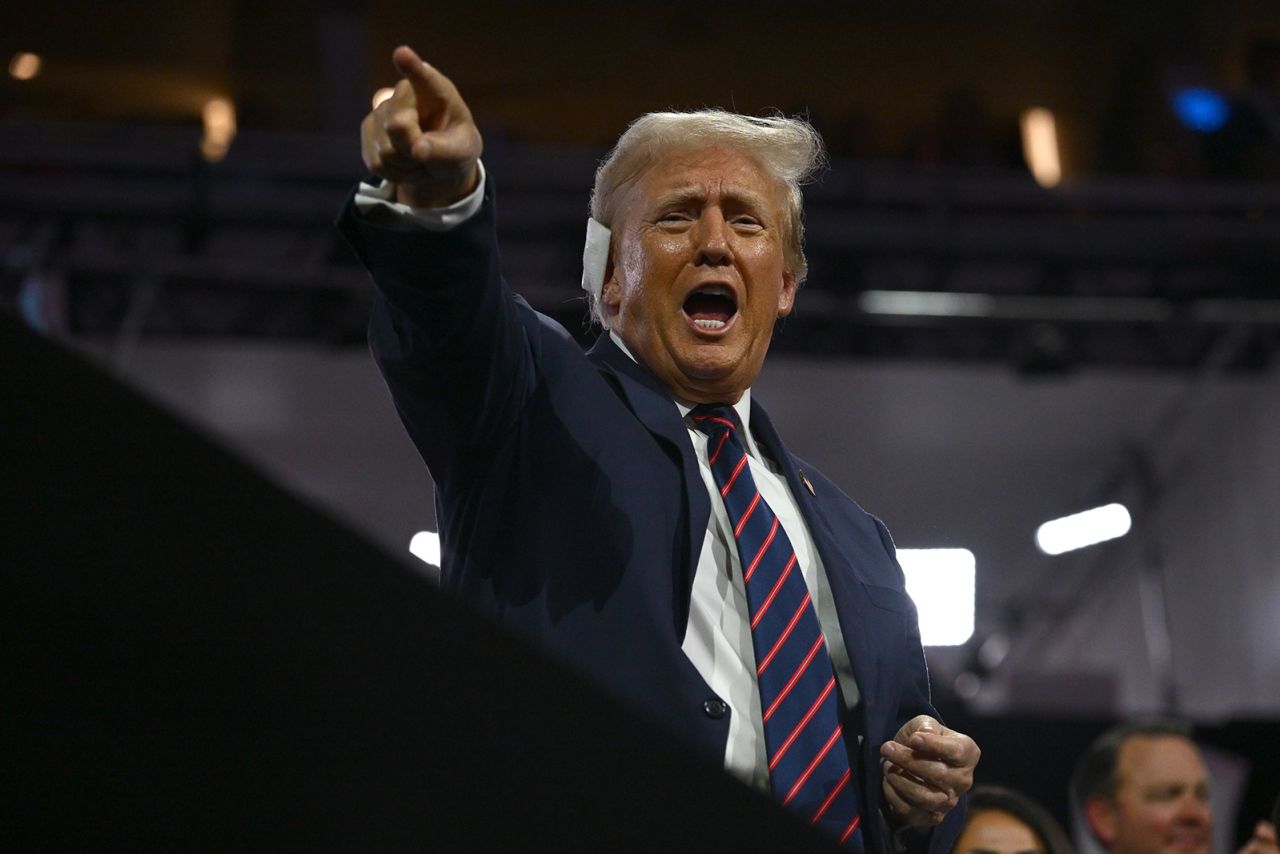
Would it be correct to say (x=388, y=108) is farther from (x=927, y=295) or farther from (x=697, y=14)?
(x=697, y=14)

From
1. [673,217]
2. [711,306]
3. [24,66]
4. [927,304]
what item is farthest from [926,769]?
[24,66]

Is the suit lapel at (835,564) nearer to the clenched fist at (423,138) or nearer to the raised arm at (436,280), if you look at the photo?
the raised arm at (436,280)

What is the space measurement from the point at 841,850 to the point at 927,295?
281 inches

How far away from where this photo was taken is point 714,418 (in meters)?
1.63

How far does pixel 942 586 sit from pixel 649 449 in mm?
8040

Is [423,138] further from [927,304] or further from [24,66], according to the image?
[24,66]

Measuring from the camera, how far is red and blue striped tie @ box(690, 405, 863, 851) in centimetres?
139

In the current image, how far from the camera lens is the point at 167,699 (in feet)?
1.70

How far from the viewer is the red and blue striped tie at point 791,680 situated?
139 centimetres

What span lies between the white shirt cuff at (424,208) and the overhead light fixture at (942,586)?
8.07m

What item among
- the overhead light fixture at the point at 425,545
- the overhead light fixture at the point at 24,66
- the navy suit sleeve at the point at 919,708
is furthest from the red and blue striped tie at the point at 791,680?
the overhead light fixture at the point at 24,66

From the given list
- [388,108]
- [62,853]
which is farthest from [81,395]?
[388,108]

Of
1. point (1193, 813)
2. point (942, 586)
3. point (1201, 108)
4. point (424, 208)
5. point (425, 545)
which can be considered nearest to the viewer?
point (424, 208)

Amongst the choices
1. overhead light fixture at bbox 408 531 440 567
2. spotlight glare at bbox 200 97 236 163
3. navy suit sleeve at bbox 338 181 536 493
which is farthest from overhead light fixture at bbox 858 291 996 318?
navy suit sleeve at bbox 338 181 536 493
